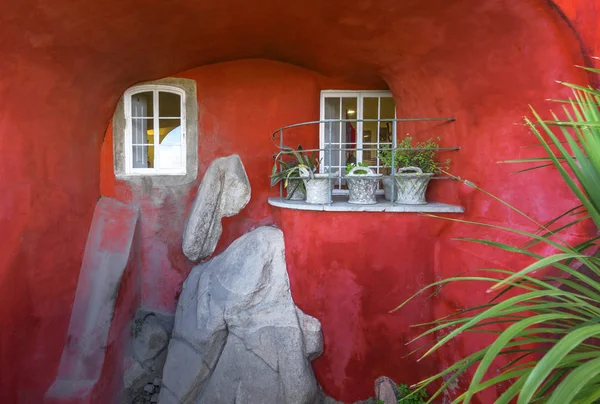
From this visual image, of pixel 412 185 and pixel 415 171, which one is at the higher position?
pixel 415 171

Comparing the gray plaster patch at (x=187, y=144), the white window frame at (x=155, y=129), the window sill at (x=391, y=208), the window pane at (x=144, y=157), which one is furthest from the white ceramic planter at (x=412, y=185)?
the window pane at (x=144, y=157)

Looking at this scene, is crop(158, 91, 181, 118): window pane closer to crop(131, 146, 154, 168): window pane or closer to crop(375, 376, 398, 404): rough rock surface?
crop(131, 146, 154, 168): window pane

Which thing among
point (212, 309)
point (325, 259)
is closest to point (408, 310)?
point (325, 259)

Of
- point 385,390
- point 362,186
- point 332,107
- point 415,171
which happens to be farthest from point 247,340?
point 332,107

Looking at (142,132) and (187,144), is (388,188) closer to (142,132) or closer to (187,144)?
(187,144)

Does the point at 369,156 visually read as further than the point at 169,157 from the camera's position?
Yes

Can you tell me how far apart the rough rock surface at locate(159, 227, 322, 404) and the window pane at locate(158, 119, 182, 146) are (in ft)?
6.46

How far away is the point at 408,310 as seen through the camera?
3781 mm

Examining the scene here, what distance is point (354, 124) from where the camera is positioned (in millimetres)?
5391

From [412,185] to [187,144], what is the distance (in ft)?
10.2

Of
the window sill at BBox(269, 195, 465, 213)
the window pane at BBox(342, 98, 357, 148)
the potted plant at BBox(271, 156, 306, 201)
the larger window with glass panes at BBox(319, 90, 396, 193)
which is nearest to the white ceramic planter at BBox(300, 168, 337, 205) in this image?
the window sill at BBox(269, 195, 465, 213)

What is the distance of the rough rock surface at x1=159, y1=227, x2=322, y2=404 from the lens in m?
3.78

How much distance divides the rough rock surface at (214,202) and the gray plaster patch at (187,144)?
0.38 meters

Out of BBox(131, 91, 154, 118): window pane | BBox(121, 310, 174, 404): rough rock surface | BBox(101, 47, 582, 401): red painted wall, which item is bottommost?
BBox(121, 310, 174, 404): rough rock surface
